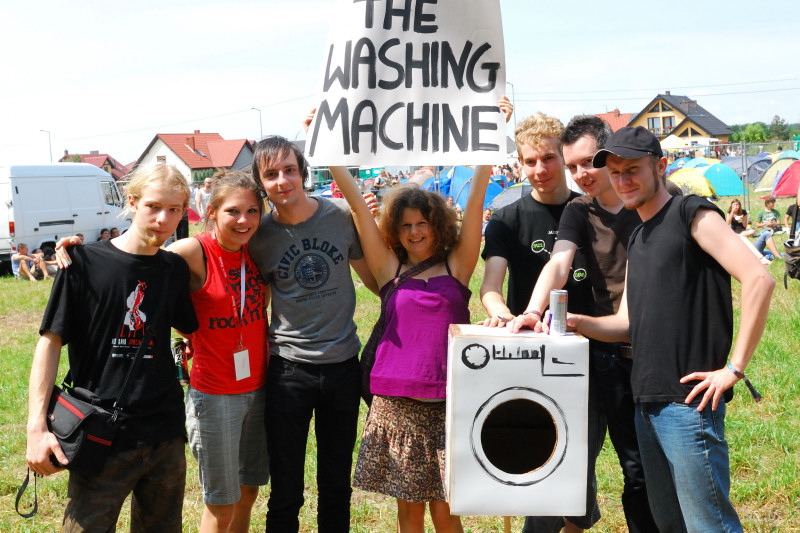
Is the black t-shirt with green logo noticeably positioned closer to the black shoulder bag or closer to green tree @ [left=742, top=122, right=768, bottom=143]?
the black shoulder bag

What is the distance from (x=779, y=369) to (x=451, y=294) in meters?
4.63

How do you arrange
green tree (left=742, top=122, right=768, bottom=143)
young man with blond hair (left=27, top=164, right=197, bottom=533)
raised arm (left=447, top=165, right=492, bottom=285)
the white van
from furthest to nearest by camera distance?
green tree (left=742, top=122, right=768, bottom=143) → the white van → raised arm (left=447, top=165, right=492, bottom=285) → young man with blond hair (left=27, top=164, right=197, bottom=533)

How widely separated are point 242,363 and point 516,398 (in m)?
1.30

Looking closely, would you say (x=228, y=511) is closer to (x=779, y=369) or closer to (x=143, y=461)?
(x=143, y=461)

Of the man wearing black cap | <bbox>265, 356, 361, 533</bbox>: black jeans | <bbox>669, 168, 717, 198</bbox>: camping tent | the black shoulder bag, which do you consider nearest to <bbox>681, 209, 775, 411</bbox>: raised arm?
the man wearing black cap

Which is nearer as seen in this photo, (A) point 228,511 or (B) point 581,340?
(B) point 581,340

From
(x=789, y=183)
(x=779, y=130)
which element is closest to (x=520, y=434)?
(x=789, y=183)

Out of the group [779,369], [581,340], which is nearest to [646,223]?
[581,340]

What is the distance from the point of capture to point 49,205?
17453 mm

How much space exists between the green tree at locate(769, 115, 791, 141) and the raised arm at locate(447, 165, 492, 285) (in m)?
109

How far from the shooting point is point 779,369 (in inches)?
254

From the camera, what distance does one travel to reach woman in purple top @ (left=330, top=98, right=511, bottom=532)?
3033 mm

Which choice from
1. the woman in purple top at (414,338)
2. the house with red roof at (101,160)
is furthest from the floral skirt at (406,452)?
the house with red roof at (101,160)

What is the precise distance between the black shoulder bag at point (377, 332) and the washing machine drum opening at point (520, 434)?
60 centimetres
